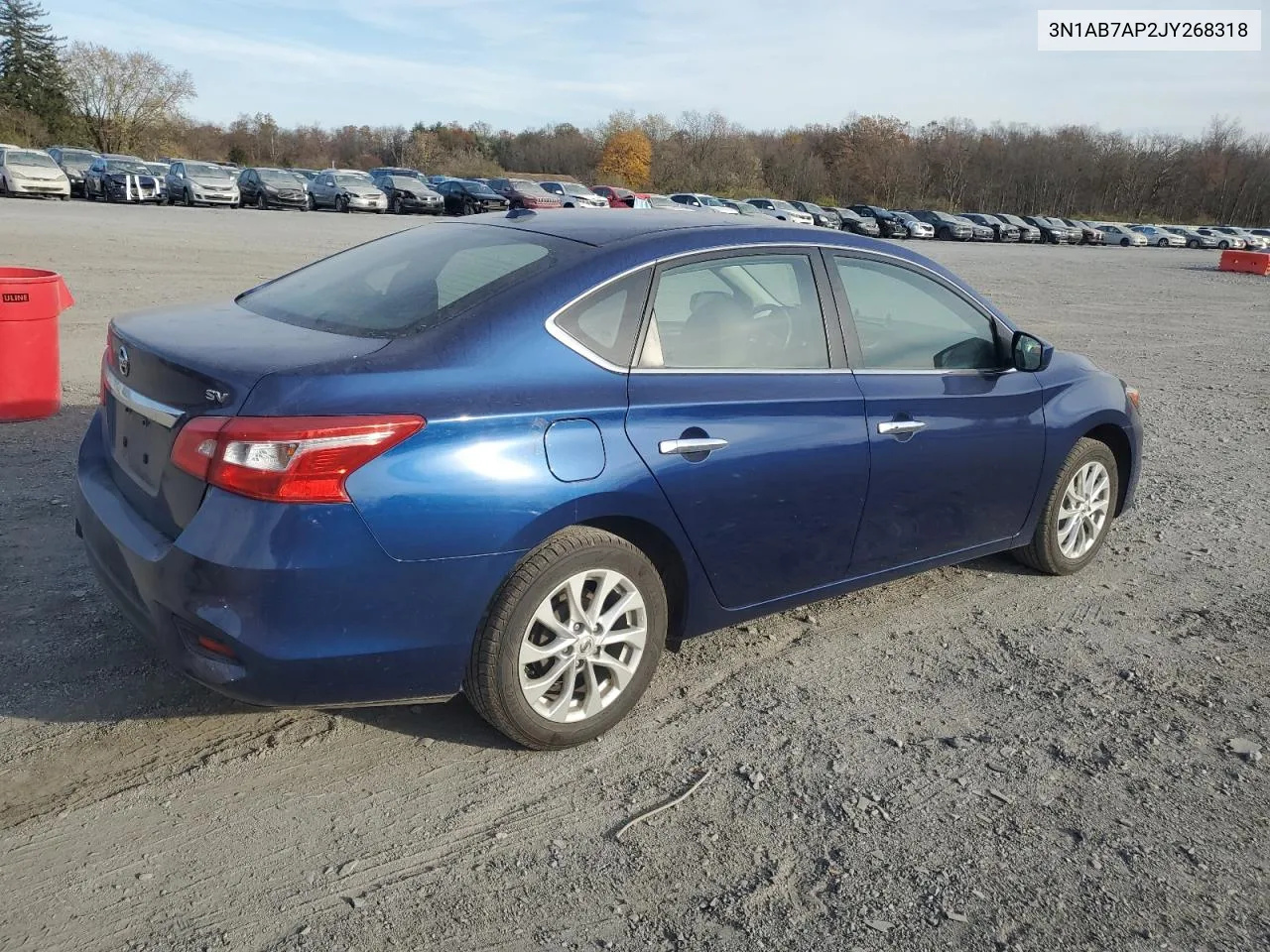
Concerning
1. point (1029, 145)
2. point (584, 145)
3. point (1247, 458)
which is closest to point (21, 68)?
point (584, 145)

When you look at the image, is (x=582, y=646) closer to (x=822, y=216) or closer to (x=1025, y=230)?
(x=822, y=216)

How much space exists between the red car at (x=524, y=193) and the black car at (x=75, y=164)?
15.1m

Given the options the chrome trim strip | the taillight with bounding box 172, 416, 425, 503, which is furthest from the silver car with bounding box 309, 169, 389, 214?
the taillight with bounding box 172, 416, 425, 503

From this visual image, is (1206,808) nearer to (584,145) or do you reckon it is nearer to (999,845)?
(999,845)

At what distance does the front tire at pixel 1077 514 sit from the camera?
502cm

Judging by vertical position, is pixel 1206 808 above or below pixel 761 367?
below

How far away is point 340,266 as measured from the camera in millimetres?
4113

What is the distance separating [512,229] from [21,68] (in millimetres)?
86414

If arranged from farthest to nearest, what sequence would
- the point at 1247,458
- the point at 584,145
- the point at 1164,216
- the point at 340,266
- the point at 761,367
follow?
the point at 584,145 → the point at 1164,216 → the point at 1247,458 → the point at 340,266 → the point at 761,367

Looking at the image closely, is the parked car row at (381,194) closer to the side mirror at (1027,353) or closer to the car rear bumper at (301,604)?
the side mirror at (1027,353)

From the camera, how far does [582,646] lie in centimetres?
335

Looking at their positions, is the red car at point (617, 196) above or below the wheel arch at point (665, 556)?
above

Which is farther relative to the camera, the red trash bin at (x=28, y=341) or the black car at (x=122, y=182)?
the black car at (x=122, y=182)

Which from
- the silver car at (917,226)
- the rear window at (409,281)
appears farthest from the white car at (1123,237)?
the rear window at (409,281)
